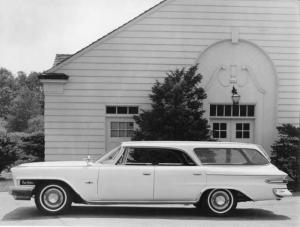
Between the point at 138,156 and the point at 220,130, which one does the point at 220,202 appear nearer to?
the point at 138,156

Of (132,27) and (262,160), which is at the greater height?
(132,27)

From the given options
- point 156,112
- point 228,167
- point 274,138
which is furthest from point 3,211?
point 274,138

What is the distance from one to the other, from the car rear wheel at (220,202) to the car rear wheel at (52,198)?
2.61m

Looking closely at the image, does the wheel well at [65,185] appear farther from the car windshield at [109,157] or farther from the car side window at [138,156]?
the car side window at [138,156]

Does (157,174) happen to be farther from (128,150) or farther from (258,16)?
(258,16)

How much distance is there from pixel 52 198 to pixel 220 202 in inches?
122

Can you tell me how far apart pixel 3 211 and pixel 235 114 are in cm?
883

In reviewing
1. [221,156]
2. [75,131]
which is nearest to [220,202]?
[221,156]

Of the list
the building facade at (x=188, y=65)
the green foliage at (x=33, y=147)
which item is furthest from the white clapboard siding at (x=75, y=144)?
the green foliage at (x=33, y=147)

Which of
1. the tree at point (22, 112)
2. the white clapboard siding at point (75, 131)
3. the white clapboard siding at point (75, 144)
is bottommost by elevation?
the white clapboard siding at point (75, 144)

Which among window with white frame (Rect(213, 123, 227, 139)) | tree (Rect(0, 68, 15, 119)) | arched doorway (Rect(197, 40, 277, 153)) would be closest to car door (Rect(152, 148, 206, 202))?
arched doorway (Rect(197, 40, 277, 153))

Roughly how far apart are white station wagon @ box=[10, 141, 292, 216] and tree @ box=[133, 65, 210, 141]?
15.7ft

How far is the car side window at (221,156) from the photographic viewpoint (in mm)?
9852

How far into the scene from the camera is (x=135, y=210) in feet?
33.7
